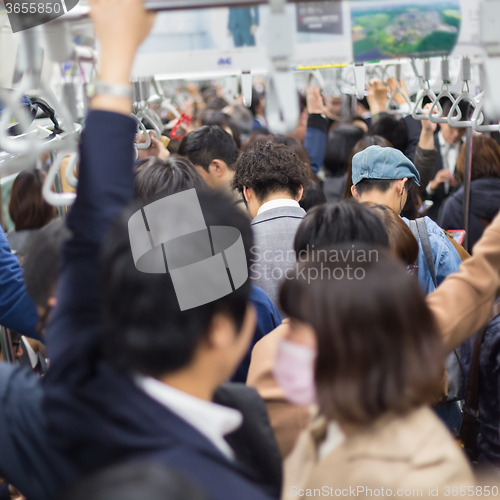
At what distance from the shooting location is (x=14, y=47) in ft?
4.90

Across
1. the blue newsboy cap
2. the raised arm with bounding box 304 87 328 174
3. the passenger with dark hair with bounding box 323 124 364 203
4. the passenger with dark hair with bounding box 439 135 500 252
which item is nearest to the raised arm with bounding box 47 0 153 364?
the blue newsboy cap

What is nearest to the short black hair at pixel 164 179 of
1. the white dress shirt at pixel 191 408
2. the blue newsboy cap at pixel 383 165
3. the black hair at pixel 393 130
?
the blue newsboy cap at pixel 383 165

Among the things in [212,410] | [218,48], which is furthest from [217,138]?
[212,410]

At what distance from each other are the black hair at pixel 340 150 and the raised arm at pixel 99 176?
125 inches

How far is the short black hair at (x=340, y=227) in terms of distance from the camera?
1.38m

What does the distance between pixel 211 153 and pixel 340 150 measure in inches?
52.8

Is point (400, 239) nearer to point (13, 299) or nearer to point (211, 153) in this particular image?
point (13, 299)

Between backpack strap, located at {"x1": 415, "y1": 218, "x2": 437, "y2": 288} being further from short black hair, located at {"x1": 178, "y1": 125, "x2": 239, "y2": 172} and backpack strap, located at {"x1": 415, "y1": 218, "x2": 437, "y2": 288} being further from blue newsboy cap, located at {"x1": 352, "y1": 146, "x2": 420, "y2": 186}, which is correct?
short black hair, located at {"x1": 178, "y1": 125, "x2": 239, "y2": 172}

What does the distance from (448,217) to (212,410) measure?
2784mm

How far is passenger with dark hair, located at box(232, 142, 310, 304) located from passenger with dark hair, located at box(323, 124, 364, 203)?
1.59 m

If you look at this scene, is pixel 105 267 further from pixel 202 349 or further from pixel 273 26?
pixel 273 26

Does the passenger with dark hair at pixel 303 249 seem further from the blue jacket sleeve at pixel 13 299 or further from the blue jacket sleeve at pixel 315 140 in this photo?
the blue jacket sleeve at pixel 315 140

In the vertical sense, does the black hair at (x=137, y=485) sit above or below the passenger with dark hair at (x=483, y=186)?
above

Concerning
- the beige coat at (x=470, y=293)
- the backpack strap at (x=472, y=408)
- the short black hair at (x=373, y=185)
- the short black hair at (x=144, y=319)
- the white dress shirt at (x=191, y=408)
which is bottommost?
the backpack strap at (x=472, y=408)
